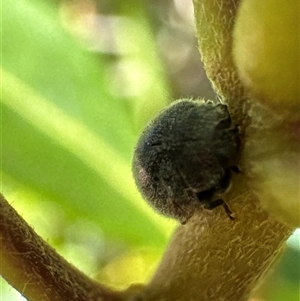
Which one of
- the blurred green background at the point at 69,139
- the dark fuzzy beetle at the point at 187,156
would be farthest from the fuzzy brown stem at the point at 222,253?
the blurred green background at the point at 69,139

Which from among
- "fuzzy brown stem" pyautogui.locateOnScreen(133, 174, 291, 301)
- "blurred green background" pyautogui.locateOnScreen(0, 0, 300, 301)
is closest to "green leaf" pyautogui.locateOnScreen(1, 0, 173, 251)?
"blurred green background" pyautogui.locateOnScreen(0, 0, 300, 301)

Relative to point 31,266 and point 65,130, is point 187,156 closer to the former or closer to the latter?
point 31,266

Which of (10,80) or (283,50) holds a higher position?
(10,80)

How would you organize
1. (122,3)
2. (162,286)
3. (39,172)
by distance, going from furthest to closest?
(122,3), (39,172), (162,286)

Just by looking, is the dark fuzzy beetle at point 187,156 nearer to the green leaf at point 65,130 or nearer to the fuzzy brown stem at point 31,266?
the fuzzy brown stem at point 31,266

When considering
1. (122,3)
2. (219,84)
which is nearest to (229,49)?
(219,84)

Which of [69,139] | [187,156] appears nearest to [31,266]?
[187,156]

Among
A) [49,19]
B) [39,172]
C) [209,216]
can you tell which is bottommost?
[209,216]

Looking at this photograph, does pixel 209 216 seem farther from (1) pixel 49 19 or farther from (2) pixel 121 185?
(1) pixel 49 19
